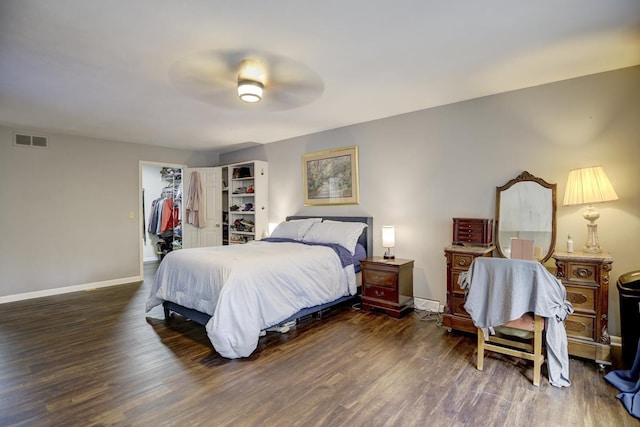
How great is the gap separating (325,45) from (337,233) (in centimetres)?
238

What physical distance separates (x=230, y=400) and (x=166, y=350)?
1.07m

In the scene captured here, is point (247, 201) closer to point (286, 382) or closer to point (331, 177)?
point (331, 177)

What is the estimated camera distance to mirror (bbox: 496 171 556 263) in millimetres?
3029

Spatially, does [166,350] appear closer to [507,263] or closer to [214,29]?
[214,29]

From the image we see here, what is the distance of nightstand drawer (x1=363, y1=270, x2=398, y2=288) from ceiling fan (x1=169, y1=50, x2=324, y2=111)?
211 centimetres

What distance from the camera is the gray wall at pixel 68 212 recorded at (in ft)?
14.6

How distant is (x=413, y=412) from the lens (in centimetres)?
192

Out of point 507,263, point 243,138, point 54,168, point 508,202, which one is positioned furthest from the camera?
point 243,138

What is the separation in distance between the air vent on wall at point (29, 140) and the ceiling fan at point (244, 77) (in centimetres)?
313

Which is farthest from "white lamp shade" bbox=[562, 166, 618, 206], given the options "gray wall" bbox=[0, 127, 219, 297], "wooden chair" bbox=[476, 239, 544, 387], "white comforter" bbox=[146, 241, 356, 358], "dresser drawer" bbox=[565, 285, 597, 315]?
"gray wall" bbox=[0, 127, 219, 297]

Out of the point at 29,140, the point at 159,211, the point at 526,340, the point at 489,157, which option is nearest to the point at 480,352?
the point at 526,340

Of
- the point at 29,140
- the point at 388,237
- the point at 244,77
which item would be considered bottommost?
the point at 388,237

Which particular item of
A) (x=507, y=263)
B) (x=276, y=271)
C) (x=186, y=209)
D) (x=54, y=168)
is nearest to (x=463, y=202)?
(x=507, y=263)

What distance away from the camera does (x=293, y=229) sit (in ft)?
15.4
